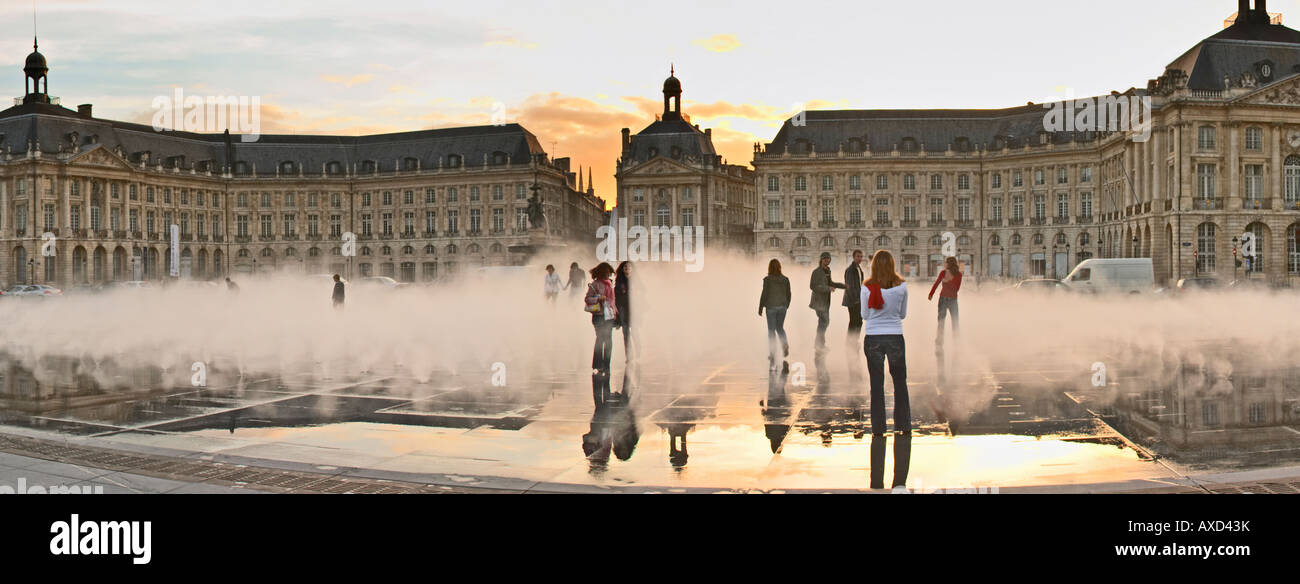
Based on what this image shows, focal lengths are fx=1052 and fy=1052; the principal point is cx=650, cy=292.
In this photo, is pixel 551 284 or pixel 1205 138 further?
pixel 1205 138

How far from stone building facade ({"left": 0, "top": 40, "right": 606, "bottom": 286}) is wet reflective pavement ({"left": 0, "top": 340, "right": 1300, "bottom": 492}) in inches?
3527

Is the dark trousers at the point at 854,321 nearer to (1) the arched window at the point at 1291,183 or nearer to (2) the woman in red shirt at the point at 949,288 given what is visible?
(2) the woman in red shirt at the point at 949,288

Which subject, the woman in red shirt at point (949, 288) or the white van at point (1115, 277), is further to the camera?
the white van at point (1115, 277)

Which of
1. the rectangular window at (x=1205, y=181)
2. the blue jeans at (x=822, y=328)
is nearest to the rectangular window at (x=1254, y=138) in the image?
the rectangular window at (x=1205, y=181)

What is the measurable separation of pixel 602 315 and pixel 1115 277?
33558 mm

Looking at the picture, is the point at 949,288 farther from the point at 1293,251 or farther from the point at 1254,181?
the point at 1293,251

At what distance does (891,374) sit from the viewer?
10.9 meters

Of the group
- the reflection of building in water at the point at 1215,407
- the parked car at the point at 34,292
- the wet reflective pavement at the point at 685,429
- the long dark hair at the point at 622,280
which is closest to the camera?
the wet reflective pavement at the point at 685,429

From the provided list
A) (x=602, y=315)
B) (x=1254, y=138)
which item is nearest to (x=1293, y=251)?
(x=1254, y=138)

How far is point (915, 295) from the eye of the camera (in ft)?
151

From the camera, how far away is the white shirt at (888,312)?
1082 centimetres

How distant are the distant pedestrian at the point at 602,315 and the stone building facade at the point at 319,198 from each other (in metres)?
87.2

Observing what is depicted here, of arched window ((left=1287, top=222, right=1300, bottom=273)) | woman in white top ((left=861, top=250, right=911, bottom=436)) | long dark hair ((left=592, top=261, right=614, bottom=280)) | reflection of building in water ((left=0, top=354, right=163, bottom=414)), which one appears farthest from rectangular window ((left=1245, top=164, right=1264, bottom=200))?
reflection of building in water ((left=0, top=354, right=163, bottom=414))
